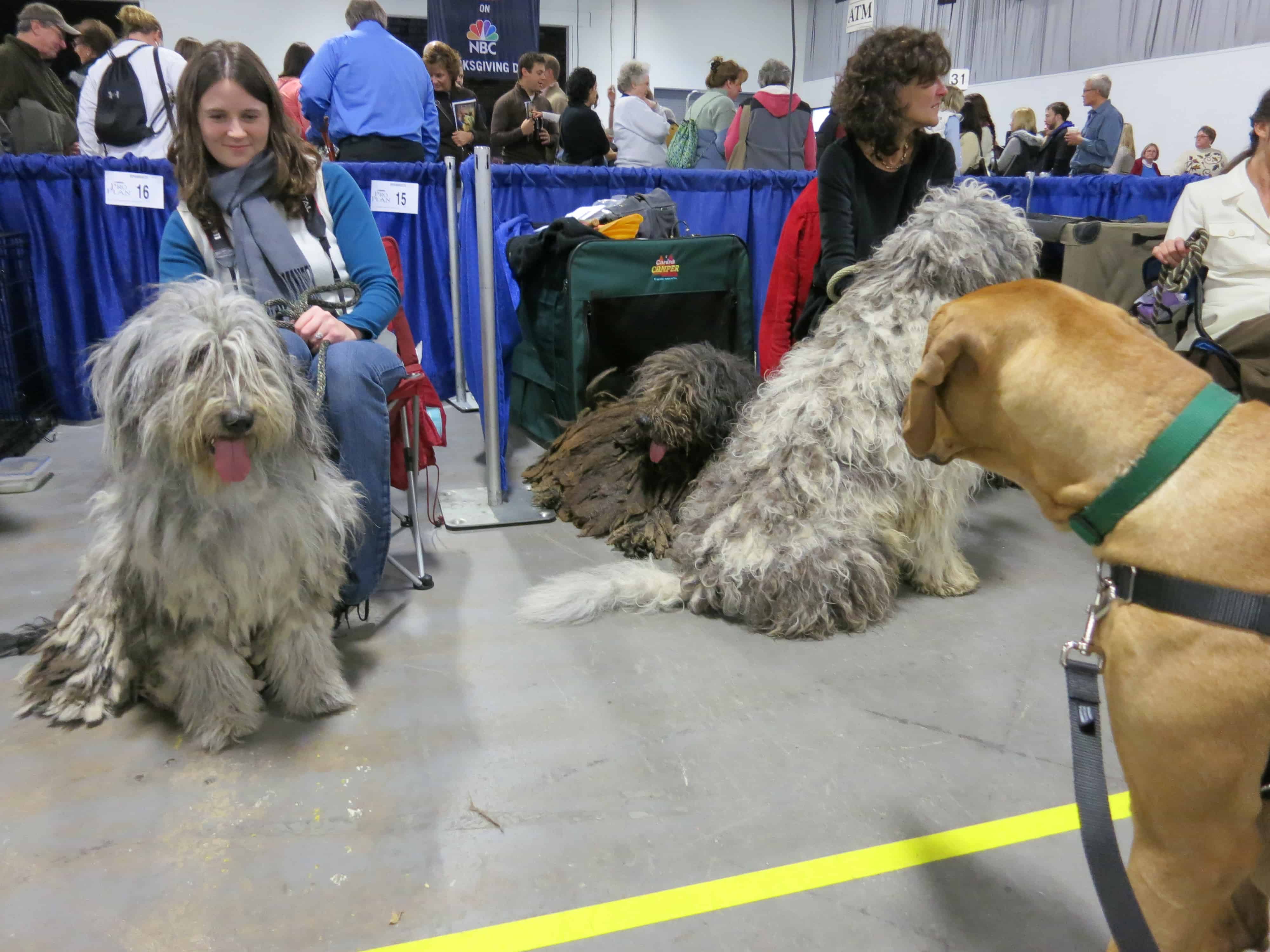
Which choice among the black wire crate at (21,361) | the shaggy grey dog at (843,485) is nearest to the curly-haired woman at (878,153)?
the shaggy grey dog at (843,485)

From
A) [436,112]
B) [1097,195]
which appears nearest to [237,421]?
[436,112]

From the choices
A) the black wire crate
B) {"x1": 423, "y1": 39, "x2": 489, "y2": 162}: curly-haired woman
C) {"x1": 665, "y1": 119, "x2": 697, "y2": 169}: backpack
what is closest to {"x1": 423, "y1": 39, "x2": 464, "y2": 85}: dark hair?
{"x1": 423, "y1": 39, "x2": 489, "y2": 162}: curly-haired woman

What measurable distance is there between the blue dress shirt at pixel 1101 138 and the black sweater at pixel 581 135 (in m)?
5.14

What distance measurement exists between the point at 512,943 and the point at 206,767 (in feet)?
2.87

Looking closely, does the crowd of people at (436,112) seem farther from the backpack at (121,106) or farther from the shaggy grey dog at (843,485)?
the shaggy grey dog at (843,485)

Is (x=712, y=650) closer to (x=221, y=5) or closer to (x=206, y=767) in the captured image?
(x=206, y=767)

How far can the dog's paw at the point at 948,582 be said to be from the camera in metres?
2.75

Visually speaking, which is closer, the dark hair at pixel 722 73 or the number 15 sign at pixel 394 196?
the number 15 sign at pixel 394 196

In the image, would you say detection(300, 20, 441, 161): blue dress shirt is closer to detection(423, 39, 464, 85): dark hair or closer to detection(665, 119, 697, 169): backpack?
detection(423, 39, 464, 85): dark hair

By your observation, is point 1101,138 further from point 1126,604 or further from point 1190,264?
point 1126,604

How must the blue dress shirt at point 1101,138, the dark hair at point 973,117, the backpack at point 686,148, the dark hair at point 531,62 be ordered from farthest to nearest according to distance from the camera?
1. the blue dress shirt at point 1101,138
2. the dark hair at point 973,117
3. the backpack at point 686,148
4. the dark hair at point 531,62

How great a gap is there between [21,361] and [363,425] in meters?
3.12

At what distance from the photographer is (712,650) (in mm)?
2404

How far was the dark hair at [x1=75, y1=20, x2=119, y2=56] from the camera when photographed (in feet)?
18.0
